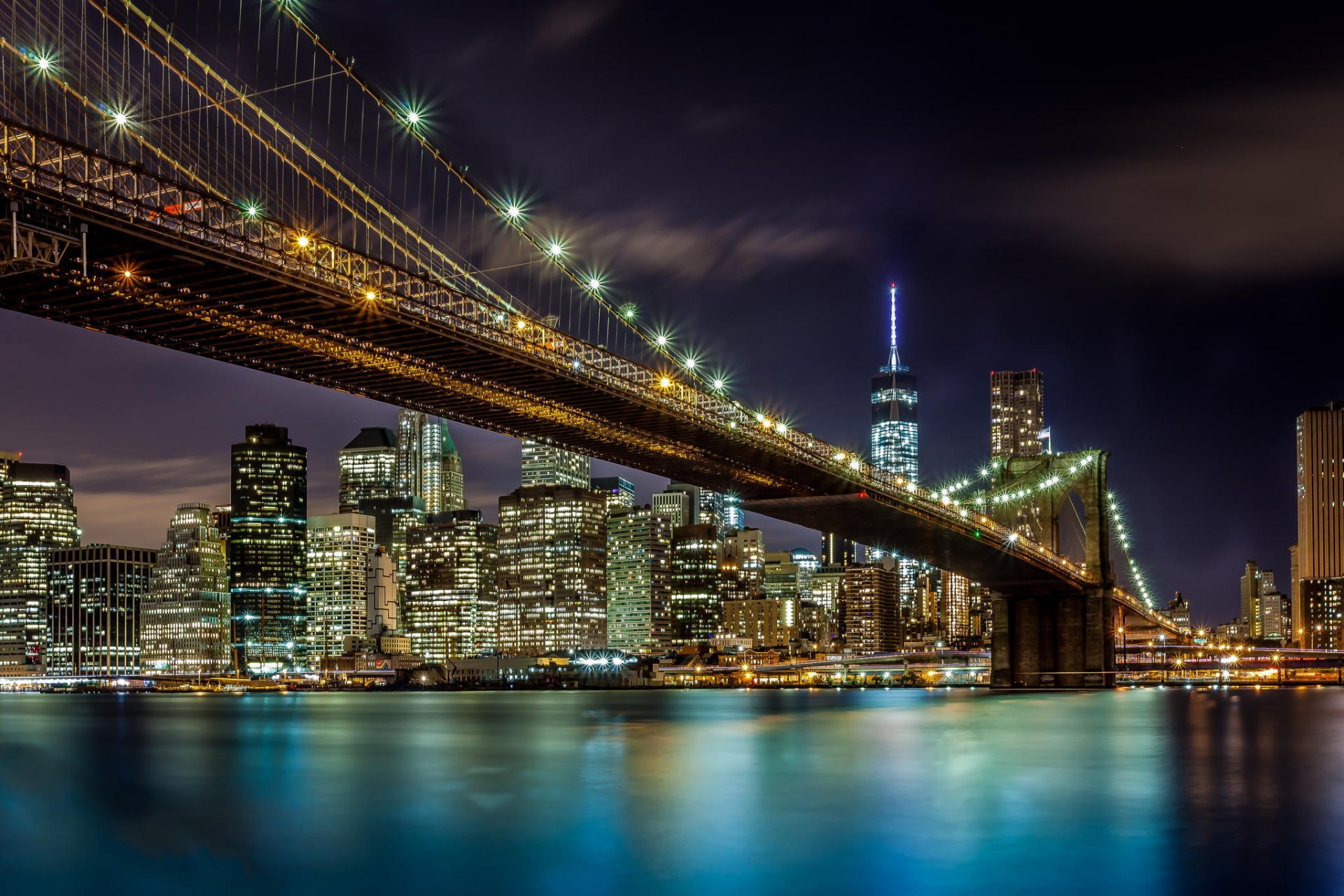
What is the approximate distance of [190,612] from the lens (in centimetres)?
19075

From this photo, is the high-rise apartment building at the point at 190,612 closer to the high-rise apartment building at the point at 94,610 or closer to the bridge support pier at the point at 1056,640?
the high-rise apartment building at the point at 94,610

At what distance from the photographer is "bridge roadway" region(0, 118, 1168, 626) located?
2703 centimetres

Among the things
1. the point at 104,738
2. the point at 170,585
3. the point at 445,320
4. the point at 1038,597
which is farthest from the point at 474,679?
the point at 445,320

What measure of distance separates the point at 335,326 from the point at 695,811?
17.6 metres

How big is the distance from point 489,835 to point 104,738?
33230 millimetres

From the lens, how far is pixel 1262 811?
2208 cm

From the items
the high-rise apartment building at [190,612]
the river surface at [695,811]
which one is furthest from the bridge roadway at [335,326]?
the high-rise apartment building at [190,612]

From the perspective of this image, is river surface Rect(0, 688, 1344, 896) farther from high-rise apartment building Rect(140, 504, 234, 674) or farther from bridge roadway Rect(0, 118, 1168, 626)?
high-rise apartment building Rect(140, 504, 234, 674)

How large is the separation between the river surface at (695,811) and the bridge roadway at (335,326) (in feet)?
33.5

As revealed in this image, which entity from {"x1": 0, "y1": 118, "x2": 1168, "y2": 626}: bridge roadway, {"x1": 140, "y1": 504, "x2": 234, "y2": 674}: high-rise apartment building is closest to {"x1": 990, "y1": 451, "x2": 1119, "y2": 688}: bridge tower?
{"x1": 0, "y1": 118, "x2": 1168, "y2": 626}: bridge roadway

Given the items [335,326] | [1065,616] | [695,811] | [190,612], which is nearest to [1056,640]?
[1065,616]

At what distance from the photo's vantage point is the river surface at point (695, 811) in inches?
642

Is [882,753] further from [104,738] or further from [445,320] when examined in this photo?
[104,738]

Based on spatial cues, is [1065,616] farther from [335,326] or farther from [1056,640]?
[335,326]
